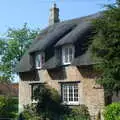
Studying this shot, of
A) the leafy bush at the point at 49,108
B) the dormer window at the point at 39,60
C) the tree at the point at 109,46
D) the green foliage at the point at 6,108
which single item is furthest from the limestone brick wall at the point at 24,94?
the tree at the point at 109,46

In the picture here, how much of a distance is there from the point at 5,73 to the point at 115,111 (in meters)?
38.2

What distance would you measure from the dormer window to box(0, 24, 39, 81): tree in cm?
2107

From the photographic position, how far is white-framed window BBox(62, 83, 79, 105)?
33.7 metres

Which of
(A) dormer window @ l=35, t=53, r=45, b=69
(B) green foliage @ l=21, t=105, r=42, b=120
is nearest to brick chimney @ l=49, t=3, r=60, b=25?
(A) dormer window @ l=35, t=53, r=45, b=69

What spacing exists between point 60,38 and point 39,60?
3.13 m

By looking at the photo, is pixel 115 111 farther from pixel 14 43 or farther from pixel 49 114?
pixel 14 43

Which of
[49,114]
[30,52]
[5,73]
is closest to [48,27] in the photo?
[30,52]

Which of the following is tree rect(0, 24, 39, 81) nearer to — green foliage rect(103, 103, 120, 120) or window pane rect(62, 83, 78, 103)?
window pane rect(62, 83, 78, 103)

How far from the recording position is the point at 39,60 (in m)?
38.3

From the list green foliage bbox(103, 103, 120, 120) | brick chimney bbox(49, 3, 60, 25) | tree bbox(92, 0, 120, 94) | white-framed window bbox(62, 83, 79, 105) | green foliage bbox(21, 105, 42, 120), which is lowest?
green foliage bbox(21, 105, 42, 120)

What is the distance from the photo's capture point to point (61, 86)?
115ft

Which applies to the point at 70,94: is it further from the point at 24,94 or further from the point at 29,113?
the point at 24,94

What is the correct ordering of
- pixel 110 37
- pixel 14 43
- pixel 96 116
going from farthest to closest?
pixel 14 43 < pixel 96 116 < pixel 110 37

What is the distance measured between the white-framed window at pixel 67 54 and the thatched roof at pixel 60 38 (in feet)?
2.00
